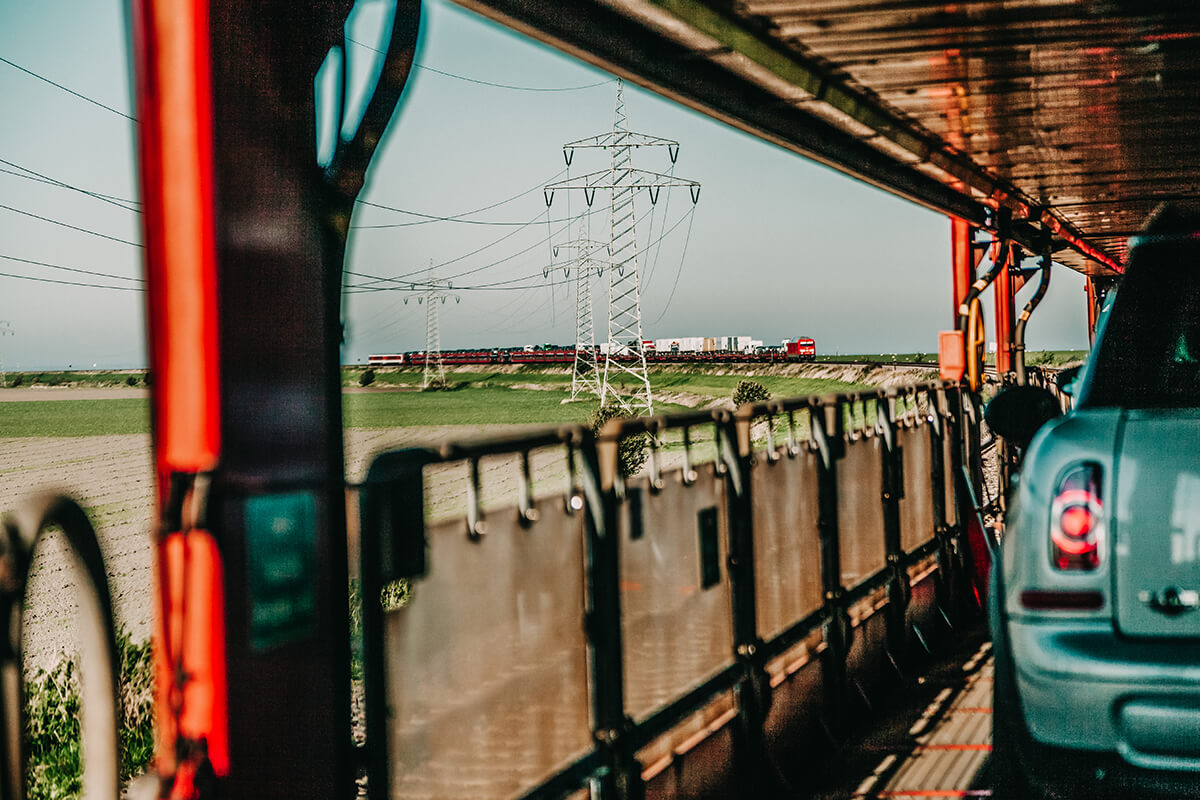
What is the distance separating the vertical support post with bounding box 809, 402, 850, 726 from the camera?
575cm

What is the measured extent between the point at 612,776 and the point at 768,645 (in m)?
1.56

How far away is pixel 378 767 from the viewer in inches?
105

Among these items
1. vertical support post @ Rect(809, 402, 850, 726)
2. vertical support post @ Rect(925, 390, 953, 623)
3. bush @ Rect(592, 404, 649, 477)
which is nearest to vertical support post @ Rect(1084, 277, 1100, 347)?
bush @ Rect(592, 404, 649, 477)

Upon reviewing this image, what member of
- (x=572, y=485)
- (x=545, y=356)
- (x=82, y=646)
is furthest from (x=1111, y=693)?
(x=545, y=356)

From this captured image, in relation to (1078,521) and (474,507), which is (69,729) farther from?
(1078,521)

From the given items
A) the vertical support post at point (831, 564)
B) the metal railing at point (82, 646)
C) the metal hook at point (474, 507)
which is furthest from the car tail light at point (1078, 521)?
the metal railing at point (82, 646)

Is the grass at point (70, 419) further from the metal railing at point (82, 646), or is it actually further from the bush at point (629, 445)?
the metal railing at point (82, 646)

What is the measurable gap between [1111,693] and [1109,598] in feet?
0.88

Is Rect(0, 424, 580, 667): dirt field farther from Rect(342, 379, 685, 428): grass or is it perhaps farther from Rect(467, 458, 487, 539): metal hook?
Rect(342, 379, 685, 428): grass

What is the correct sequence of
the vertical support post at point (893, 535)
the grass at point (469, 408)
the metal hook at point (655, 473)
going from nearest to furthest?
the metal hook at point (655, 473), the vertical support post at point (893, 535), the grass at point (469, 408)

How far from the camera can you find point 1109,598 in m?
3.34

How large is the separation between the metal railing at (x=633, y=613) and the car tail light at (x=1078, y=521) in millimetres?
1217

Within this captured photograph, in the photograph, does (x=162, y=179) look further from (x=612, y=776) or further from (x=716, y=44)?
(x=716, y=44)

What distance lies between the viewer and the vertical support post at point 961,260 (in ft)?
41.9
